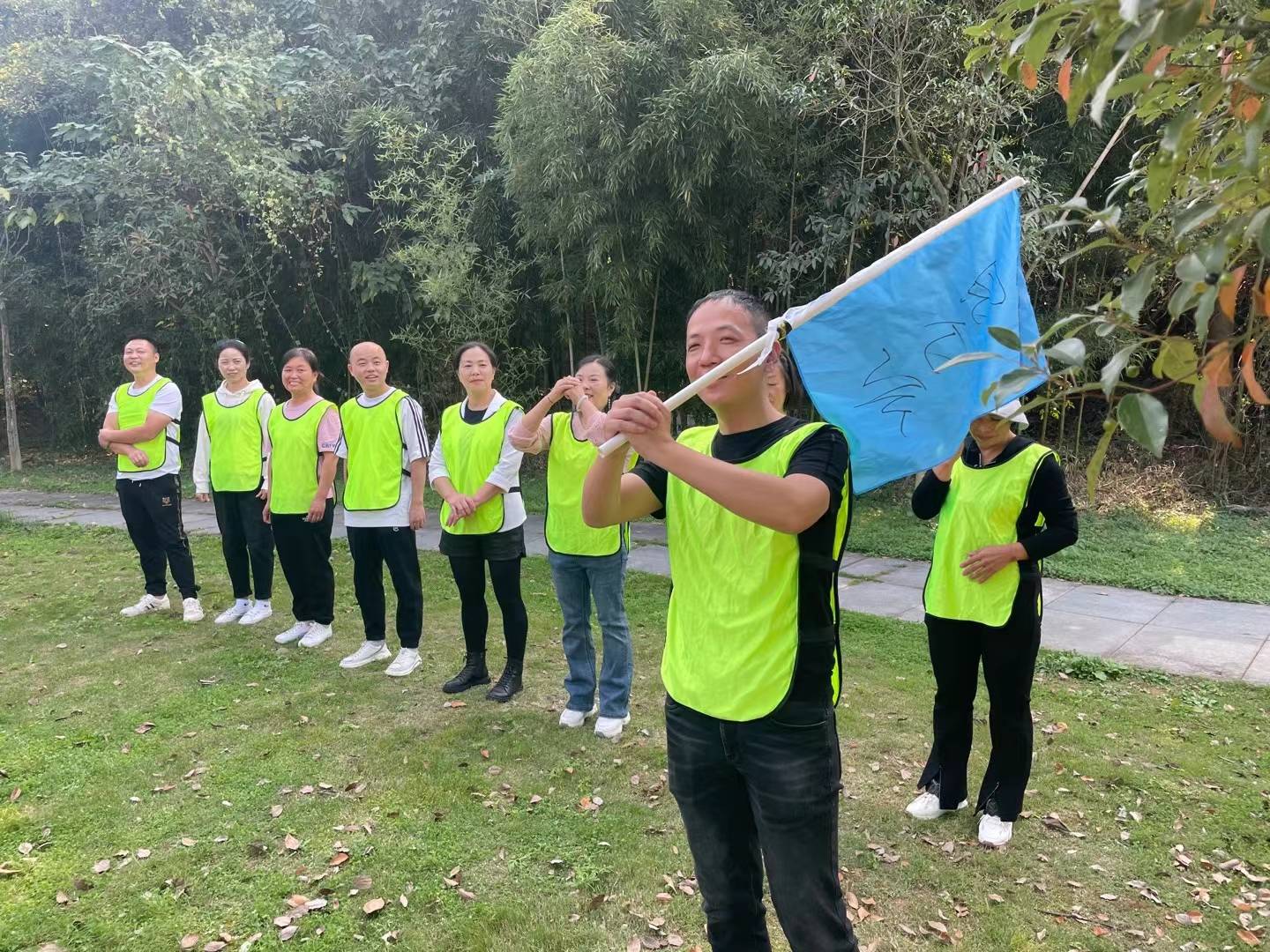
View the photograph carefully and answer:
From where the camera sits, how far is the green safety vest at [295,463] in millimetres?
5000

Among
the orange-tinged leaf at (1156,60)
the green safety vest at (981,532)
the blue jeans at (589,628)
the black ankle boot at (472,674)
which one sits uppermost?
the orange-tinged leaf at (1156,60)

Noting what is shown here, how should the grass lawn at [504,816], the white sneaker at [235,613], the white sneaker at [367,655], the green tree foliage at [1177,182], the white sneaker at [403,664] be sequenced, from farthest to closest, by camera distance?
the white sneaker at [235,613] → the white sneaker at [367,655] → the white sneaker at [403,664] → the grass lawn at [504,816] → the green tree foliage at [1177,182]

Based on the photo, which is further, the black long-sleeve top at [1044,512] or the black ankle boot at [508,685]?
the black ankle boot at [508,685]

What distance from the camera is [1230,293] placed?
3.43 ft

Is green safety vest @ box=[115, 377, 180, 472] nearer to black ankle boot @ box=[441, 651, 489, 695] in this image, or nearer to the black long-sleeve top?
black ankle boot @ box=[441, 651, 489, 695]

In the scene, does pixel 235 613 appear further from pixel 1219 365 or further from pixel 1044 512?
pixel 1219 365

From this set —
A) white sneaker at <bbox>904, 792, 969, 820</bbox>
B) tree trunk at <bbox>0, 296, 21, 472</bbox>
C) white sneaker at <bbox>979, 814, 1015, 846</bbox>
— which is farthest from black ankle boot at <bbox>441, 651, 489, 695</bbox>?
tree trunk at <bbox>0, 296, 21, 472</bbox>

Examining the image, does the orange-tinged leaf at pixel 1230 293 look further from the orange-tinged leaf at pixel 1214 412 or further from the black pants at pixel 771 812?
the black pants at pixel 771 812

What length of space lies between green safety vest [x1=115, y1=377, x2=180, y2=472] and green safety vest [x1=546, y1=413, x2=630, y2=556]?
3.10 metres

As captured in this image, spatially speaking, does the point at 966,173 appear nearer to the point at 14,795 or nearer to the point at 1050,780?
the point at 1050,780

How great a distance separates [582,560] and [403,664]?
1.50m

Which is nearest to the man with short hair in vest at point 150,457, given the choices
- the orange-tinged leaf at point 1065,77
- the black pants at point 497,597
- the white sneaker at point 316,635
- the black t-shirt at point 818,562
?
the white sneaker at point 316,635

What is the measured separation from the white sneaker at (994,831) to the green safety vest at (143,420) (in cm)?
527

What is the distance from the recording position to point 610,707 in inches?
156
